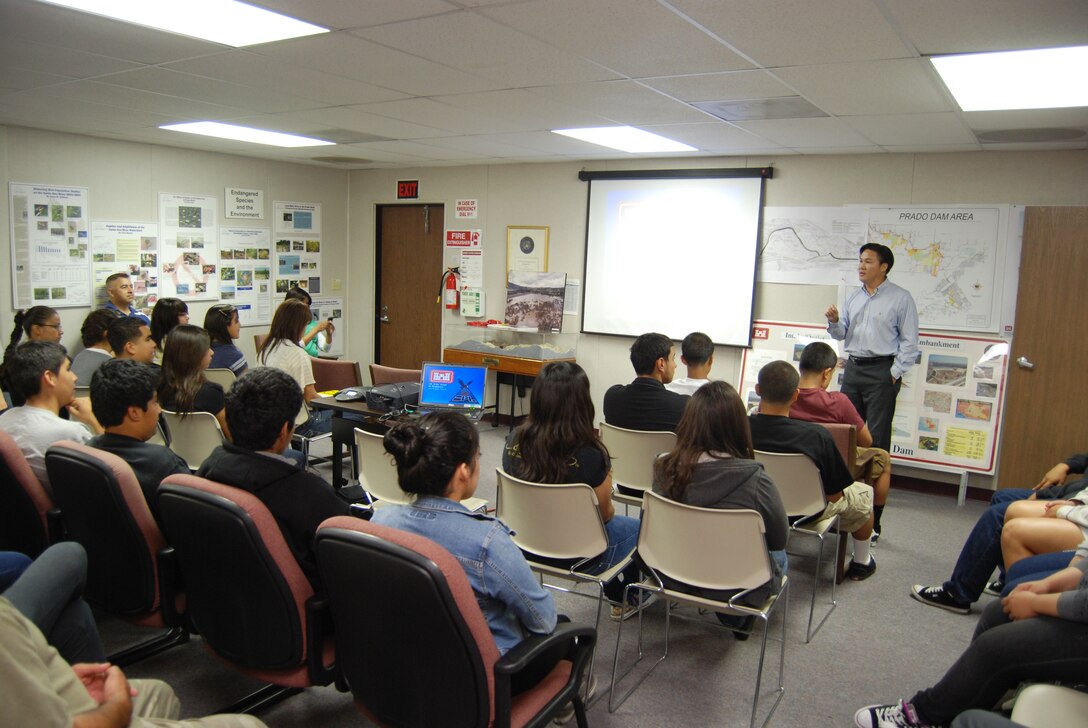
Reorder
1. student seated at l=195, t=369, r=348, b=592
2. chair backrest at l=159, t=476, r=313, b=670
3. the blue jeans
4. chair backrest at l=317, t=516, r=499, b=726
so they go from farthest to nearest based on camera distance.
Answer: the blue jeans < student seated at l=195, t=369, r=348, b=592 < chair backrest at l=159, t=476, r=313, b=670 < chair backrest at l=317, t=516, r=499, b=726

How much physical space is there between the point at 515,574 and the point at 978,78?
9.59 feet

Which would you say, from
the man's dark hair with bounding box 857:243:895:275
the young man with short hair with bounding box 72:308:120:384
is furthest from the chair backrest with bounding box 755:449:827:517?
the young man with short hair with bounding box 72:308:120:384

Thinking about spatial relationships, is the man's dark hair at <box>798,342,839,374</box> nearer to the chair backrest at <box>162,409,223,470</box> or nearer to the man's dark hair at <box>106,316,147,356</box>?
the chair backrest at <box>162,409,223,470</box>

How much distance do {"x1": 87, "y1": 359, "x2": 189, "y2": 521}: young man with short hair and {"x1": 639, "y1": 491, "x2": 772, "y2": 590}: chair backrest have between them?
5.31 ft

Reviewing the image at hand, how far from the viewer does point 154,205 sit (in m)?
6.60

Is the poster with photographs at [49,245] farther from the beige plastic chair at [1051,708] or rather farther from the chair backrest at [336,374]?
the beige plastic chair at [1051,708]

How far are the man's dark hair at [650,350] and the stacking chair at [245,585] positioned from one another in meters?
2.08

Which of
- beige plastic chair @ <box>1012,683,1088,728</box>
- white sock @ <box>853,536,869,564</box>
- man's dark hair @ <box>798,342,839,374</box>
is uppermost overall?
man's dark hair @ <box>798,342,839,374</box>

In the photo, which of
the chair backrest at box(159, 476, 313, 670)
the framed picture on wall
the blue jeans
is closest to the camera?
the chair backrest at box(159, 476, 313, 670)

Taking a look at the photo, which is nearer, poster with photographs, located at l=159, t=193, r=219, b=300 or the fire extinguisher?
poster with photographs, located at l=159, t=193, r=219, b=300

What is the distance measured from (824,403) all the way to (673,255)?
3.01m

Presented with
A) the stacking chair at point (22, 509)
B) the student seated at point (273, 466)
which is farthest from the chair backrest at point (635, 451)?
the stacking chair at point (22, 509)

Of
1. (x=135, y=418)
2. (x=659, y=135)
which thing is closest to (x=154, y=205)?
(x=659, y=135)

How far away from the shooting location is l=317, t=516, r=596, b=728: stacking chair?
158 centimetres
